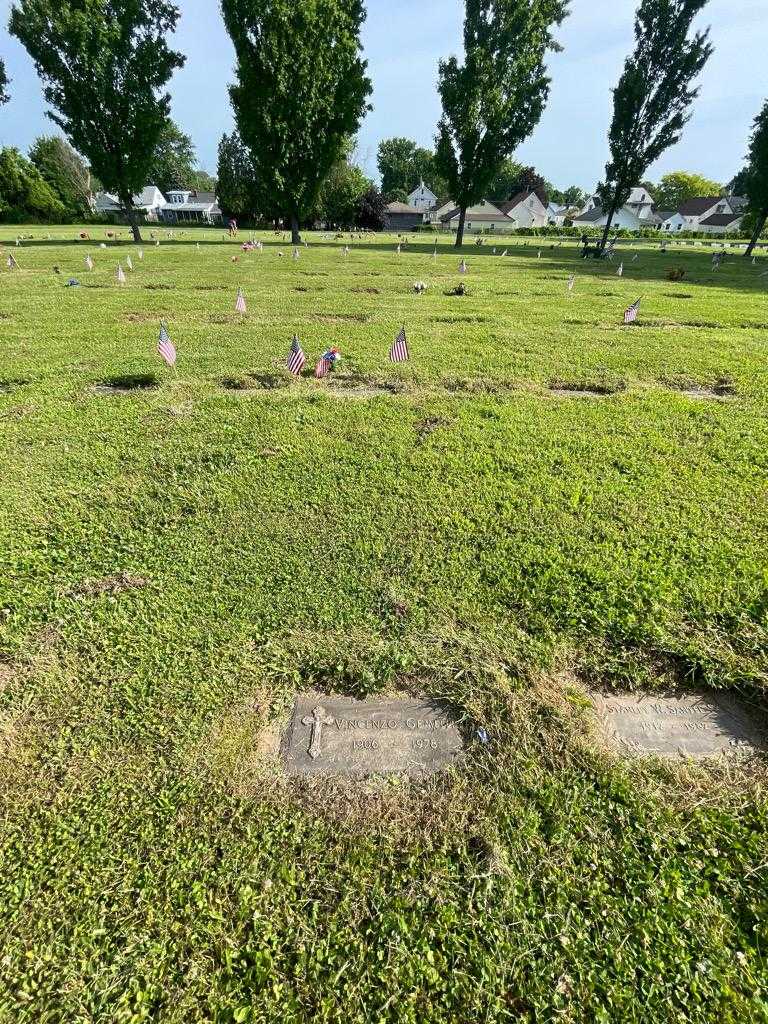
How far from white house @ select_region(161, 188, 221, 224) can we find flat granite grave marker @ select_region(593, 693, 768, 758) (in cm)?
8696

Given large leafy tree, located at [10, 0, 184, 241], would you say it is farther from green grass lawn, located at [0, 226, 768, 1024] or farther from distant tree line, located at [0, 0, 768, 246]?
green grass lawn, located at [0, 226, 768, 1024]

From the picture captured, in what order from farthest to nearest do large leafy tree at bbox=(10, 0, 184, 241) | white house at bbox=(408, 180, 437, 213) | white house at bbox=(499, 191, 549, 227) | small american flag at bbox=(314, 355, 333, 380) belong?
white house at bbox=(408, 180, 437, 213) → white house at bbox=(499, 191, 549, 227) → large leafy tree at bbox=(10, 0, 184, 241) → small american flag at bbox=(314, 355, 333, 380)

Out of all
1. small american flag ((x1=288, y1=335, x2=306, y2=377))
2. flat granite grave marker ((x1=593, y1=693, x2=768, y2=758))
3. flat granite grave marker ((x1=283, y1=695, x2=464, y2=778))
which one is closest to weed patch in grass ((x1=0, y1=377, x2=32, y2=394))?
small american flag ((x1=288, y1=335, x2=306, y2=377))

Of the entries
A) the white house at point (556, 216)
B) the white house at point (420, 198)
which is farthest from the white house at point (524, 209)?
the white house at point (420, 198)

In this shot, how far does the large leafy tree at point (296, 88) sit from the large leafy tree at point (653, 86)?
13898mm

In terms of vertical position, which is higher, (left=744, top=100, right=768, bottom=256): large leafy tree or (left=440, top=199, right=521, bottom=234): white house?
(left=744, top=100, right=768, bottom=256): large leafy tree

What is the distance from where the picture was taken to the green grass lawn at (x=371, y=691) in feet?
5.07

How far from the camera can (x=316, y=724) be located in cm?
227

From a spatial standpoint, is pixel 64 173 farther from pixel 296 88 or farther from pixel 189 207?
pixel 296 88

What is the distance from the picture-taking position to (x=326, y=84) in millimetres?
25922

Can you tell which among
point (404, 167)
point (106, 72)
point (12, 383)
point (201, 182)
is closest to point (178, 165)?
point (201, 182)

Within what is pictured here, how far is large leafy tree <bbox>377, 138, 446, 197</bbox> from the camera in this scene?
9550cm

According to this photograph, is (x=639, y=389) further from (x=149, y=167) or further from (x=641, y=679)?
(x=149, y=167)

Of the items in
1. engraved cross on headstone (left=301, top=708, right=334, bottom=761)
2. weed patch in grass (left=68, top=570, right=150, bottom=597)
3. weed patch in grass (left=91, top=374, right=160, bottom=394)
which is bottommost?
engraved cross on headstone (left=301, top=708, right=334, bottom=761)
